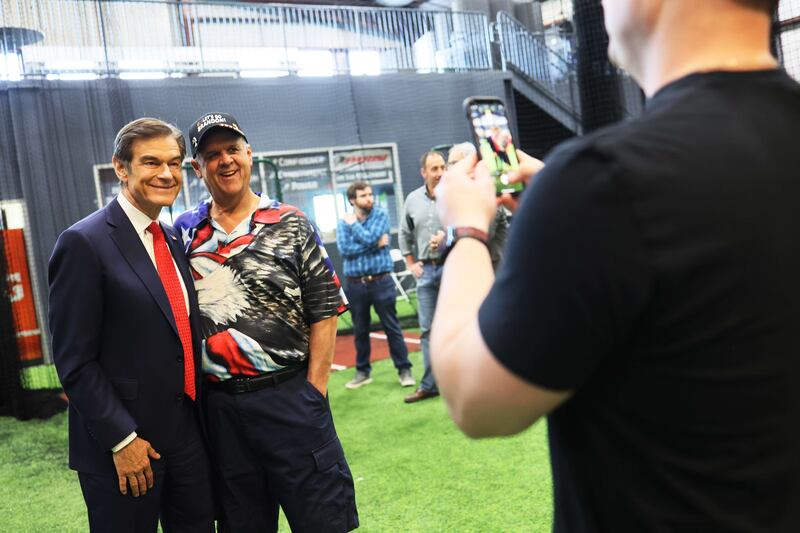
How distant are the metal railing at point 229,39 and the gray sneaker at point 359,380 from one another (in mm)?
5779

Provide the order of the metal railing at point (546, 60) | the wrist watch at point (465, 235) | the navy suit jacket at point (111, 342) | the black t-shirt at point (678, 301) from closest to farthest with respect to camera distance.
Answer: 1. the black t-shirt at point (678, 301)
2. the wrist watch at point (465, 235)
3. the navy suit jacket at point (111, 342)
4. the metal railing at point (546, 60)

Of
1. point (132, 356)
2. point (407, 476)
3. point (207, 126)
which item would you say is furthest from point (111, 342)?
point (407, 476)

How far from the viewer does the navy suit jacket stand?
1885 millimetres

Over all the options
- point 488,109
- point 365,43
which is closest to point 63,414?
point 488,109

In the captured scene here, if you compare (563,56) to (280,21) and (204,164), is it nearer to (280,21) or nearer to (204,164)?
(280,21)

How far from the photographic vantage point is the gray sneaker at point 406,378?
577cm

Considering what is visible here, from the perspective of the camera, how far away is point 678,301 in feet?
2.17

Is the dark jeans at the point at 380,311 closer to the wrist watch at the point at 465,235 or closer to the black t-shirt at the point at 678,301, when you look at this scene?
the wrist watch at the point at 465,235

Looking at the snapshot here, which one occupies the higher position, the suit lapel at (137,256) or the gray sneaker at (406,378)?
the suit lapel at (137,256)

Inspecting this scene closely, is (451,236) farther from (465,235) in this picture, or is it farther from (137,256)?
(137,256)

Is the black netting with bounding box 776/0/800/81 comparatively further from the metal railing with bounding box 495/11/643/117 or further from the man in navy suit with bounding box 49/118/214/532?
the man in navy suit with bounding box 49/118/214/532

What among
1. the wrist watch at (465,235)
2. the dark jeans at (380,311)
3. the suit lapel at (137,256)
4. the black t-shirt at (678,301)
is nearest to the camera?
the black t-shirt at (678,301)

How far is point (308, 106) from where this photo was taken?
35.2ft

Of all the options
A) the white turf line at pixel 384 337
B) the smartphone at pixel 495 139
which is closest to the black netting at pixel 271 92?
the white turf line at pixel 384 337
